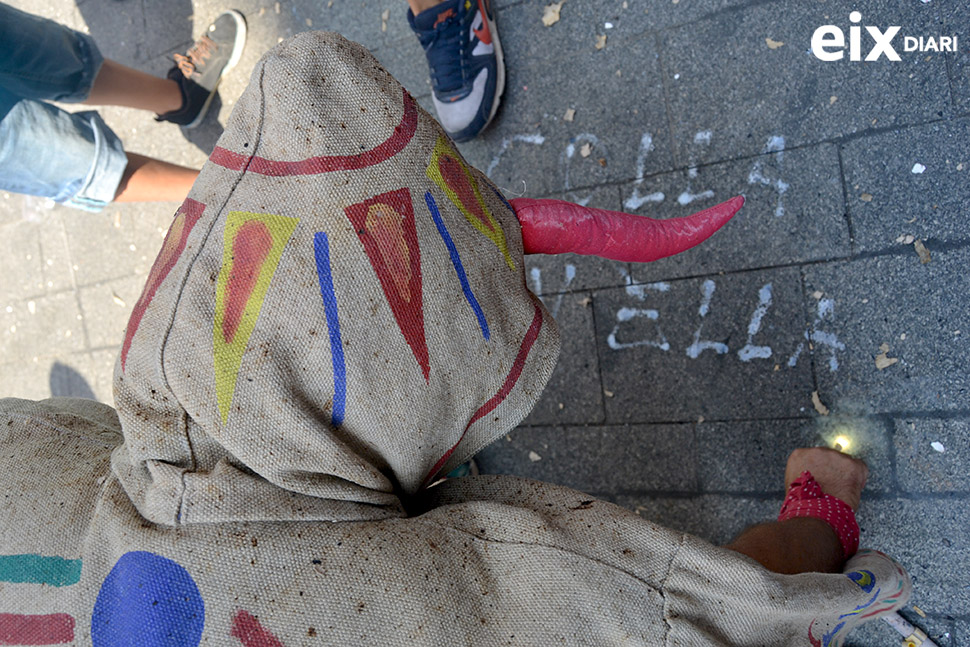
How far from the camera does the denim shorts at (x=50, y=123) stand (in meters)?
1.98

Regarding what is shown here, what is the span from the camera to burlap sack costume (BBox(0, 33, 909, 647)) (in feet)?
3.19

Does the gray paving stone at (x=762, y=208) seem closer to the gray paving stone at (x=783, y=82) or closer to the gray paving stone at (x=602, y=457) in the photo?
the gray paving stone at (x=783, y=82)

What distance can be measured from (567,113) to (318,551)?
1.81m

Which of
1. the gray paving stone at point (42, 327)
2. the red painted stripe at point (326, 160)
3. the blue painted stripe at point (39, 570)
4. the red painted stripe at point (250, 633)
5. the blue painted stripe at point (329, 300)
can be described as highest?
the red painted stripe at point (326, 160)

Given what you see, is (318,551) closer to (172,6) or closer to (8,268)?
(172,6)

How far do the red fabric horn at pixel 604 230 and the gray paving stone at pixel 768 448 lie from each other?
0.80 meters

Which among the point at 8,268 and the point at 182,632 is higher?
the point at 8,268

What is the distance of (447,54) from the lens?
7.50 ft

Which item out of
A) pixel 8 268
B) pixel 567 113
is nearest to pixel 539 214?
pixel 567 113

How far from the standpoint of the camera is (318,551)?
1.00 metres

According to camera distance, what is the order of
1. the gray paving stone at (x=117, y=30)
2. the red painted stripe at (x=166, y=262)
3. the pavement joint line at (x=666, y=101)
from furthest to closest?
the gray paving stone at (x=117, y=30)
the pavement joint line at (x=666, y=101)
the red painted stripe at (x=166, y=262)

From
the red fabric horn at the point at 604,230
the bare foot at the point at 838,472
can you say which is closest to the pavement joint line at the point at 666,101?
the red fabric horn at the point at 604,230

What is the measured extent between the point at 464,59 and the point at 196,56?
4.60ft

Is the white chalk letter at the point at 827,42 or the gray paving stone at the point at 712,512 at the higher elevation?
the white chalk letter at the point at 827,42
